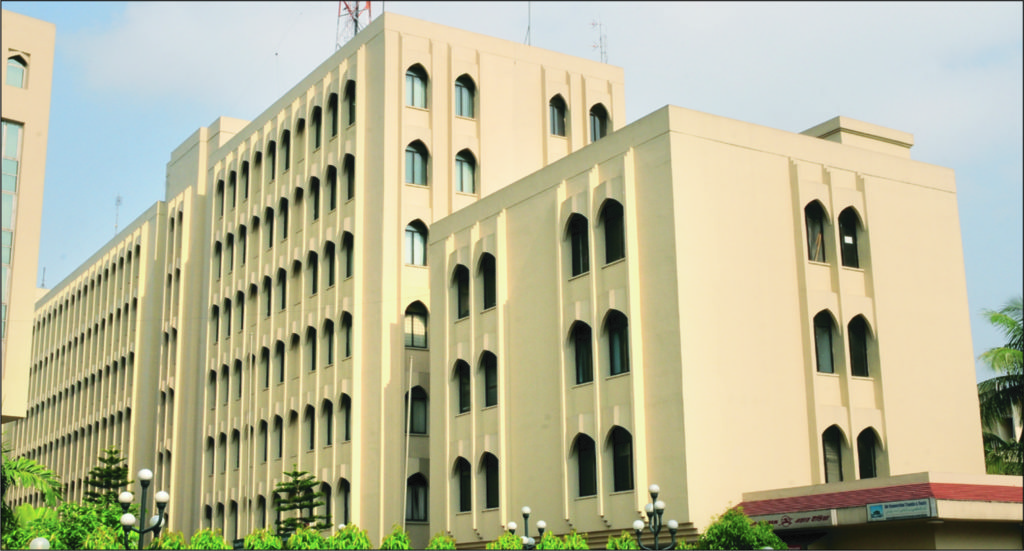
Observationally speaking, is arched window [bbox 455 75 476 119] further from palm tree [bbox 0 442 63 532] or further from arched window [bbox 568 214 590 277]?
palm tree [bbox 0 442 63 532]

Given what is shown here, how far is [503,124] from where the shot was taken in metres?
43.9

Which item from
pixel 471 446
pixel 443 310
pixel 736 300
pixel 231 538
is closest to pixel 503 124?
pixel 443 310

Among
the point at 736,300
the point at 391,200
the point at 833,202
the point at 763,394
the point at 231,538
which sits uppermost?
the point at 391,200

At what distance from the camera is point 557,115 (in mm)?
45969

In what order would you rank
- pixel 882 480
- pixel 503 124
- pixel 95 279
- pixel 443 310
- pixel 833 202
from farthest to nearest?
1. pixel 95 279
2. pixel 503 124
3. pixel 443 310
4. pixel 833 202
5. pixel 882 480

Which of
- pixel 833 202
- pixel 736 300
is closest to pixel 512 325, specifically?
pixel 736 300

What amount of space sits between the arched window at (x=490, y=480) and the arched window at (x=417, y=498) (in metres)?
5.12

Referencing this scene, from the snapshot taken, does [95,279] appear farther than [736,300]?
Yes

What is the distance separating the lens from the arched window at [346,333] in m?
41.7

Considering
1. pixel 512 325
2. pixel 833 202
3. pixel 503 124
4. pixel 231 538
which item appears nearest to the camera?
pixel 833 202

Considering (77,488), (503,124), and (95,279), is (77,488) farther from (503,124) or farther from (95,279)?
(503,124)

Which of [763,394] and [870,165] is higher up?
[870,165]

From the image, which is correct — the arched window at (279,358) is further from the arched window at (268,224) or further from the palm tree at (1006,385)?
the palm tree at (1006,385)

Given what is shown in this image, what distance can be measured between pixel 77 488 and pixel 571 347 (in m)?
45.8
